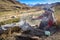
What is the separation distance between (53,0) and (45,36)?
14.5 feet

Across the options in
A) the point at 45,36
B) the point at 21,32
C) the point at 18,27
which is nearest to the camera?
the point at 45,36

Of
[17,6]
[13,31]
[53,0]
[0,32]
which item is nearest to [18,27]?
[13,31]

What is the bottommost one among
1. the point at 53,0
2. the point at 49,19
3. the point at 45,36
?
the point at 45,36

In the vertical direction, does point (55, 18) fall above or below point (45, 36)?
above

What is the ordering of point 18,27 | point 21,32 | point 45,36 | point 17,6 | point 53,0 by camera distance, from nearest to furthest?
point 45,36 → point 21,32 → point 18,27 → point 53,0 → point 17,6

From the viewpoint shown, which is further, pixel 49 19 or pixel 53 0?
pixel 53 0

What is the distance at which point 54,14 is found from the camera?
692 centimetres

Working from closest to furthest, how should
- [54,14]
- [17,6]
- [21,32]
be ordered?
[21,32] < [54,14] < [17,6]

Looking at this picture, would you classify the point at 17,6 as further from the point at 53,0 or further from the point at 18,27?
the point at 18,27

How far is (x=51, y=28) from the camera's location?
6332 millimetres

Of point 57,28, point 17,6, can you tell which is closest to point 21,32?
point 57,28

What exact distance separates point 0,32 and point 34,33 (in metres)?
1.10

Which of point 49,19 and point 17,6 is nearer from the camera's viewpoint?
point 49,19

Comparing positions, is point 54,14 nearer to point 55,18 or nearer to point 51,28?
point 55,18
